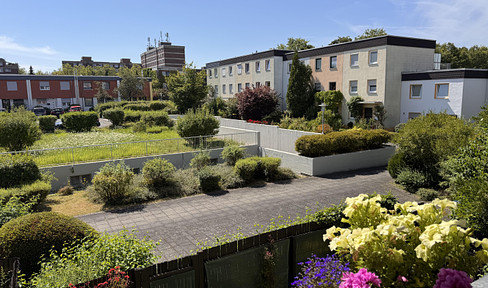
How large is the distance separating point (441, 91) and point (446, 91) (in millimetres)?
404

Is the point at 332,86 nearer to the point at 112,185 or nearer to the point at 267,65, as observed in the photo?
the point at 267,65

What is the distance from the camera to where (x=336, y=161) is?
1712cm

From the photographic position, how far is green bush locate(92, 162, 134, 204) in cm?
1234

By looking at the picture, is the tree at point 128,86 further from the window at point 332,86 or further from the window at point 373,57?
the window at point 373,57

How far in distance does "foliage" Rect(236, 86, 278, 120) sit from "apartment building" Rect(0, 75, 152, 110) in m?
35.2

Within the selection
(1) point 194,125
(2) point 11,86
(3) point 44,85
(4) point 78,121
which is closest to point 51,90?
(3) point 44,85

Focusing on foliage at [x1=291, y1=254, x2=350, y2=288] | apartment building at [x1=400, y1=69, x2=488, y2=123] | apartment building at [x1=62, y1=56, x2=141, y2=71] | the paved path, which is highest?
apartment building at [x1=62, y1=56, x2=141, y2=71]

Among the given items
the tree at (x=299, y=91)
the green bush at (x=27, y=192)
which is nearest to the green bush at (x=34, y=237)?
the green bush at (x=27, y=192)

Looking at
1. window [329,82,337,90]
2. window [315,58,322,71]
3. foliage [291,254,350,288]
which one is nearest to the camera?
foliage [291,254,350,288]

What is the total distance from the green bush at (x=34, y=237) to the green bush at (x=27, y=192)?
5094 mm

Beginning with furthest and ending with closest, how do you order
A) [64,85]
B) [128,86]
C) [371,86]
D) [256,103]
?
1. [64,85]
2. [128,86]
3. [256,103]
4. [371,86]

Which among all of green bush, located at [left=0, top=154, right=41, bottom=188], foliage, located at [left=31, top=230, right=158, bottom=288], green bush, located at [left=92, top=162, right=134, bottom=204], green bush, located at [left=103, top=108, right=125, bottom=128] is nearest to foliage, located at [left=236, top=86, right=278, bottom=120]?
green bush, located at [left=103, top=108, right=125, bottom=128]

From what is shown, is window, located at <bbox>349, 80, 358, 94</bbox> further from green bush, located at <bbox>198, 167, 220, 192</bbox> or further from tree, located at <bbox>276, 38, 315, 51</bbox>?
tree, located at <bbox>276, 38, 315, 51</bbox>

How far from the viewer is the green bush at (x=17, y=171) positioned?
1257cm
